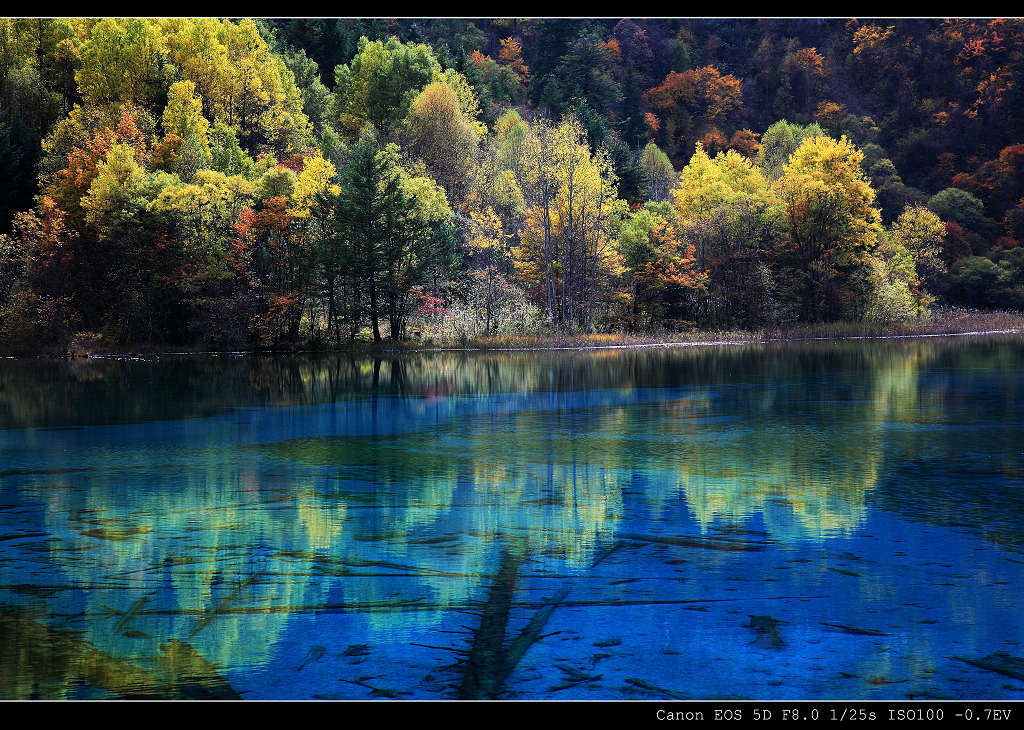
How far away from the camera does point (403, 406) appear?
1015 inches

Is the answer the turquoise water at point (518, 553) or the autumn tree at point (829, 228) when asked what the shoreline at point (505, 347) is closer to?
the autumn tree at point (829, 228)

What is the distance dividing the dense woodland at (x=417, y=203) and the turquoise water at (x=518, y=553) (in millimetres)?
31520

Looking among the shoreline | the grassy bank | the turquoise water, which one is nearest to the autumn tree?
the grassy bank

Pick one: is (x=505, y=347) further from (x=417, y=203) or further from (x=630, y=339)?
(x=417, y=203)

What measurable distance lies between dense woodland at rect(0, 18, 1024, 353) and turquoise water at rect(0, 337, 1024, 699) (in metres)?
31.5

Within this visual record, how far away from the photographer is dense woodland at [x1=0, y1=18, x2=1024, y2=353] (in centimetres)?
5391

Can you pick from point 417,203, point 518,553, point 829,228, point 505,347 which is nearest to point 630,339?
point 505,347

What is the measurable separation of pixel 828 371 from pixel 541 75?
266 ft

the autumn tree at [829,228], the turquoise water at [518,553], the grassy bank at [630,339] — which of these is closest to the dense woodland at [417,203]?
the autumn tree at [829,228]

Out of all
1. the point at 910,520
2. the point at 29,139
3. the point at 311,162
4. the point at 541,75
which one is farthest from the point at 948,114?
the point at 910,520

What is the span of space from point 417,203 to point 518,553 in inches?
1823

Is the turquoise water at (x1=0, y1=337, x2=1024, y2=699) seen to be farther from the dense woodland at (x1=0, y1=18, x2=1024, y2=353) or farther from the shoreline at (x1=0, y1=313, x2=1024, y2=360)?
the dense woodland at (x1=0, y1=18, x2=1024, y2=353)

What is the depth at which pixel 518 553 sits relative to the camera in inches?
412

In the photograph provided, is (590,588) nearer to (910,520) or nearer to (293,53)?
(910,520)
